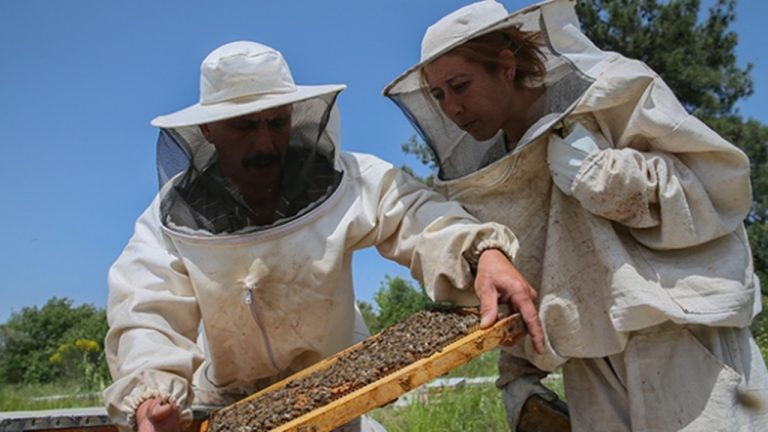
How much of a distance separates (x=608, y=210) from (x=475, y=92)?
0.71 meters

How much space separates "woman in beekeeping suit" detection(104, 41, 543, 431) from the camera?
2.87m

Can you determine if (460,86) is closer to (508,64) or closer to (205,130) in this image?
(508,64)

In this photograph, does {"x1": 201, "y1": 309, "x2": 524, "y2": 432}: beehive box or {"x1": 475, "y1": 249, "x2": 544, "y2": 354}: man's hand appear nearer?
{"x1": 201, "y1": 309, "x2": 524, "y2": 432}: beehive box

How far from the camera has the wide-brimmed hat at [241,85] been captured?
292cm

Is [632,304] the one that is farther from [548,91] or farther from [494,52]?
[494,52]

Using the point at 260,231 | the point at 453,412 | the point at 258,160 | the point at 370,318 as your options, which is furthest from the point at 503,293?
the point at 370,318

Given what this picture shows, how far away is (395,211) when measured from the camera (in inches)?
117

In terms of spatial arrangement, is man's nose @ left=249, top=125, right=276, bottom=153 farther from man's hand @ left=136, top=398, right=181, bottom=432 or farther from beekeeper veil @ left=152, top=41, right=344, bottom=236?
man's hand @ left=136, top=398, right=181, bottom=432

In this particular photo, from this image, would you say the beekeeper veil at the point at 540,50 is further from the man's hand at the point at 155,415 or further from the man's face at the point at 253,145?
the man's hand at the point at 155,415

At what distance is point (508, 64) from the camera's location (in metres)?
3.01

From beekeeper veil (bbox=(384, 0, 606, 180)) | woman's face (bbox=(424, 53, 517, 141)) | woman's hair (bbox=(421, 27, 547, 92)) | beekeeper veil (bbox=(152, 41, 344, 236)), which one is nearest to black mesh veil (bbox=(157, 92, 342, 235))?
beekeeper veil (bbox=(152, 41, 344, 236))

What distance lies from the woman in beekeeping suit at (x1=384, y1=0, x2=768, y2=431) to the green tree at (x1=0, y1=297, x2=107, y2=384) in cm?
1938

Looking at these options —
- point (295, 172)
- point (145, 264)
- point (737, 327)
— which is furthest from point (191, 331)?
point (737, 327)

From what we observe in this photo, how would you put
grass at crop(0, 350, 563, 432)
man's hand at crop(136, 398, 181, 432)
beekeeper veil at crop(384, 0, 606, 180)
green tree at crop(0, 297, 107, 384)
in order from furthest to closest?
green tree at crop(0, 297, 107, 384), grass at crop(0, 350, 563, 432), beekeeper veil at crop(384, 0, 606, 180), man's hand at crop(136, 398, 181, 432)
